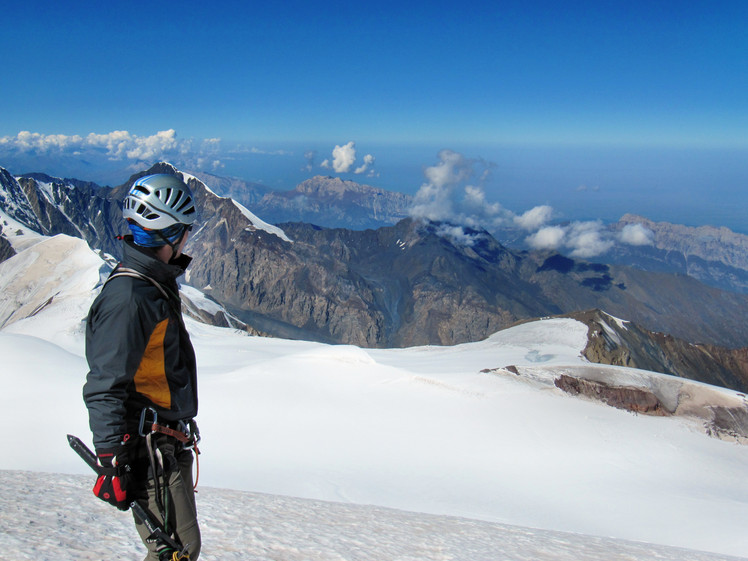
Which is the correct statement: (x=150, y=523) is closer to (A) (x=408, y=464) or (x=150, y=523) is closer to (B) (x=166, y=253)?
(B) (x=166, y=253)

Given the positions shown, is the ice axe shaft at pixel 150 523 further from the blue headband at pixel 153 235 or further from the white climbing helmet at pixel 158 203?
the white climbing helmet at pixel 158 203

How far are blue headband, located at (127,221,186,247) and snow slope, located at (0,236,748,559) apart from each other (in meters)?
3.48

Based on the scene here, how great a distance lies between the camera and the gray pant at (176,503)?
13.1 feet

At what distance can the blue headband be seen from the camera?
4477 millimetres

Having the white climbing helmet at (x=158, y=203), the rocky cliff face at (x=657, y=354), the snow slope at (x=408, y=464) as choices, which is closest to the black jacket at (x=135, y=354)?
the white climbing helmet at (x=158, y=203)

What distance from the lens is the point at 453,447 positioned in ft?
59.6

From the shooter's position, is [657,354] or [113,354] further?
[657,354]

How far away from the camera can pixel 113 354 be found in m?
3.71

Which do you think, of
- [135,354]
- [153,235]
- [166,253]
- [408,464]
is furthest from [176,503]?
[408,464]

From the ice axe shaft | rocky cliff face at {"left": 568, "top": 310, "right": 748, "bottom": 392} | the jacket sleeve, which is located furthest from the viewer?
rocky cliff face at {"left": 568, "top": 310, "right": 748, "bottom": 392}

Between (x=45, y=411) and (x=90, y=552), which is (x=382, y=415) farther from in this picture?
(x=90, y=552)

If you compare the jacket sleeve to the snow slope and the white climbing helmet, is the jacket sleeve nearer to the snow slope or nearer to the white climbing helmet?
the white climbing helmet

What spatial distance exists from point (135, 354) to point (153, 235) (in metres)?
1.17

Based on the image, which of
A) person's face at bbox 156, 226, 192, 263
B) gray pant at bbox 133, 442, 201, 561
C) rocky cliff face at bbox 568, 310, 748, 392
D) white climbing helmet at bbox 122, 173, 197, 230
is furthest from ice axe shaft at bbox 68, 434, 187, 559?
rocky cliff face at bbox 568, 310, 748, 392
